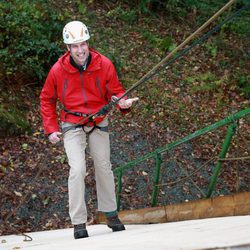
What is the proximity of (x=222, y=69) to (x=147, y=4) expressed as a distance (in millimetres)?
2989

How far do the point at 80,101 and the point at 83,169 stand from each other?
0.62 m

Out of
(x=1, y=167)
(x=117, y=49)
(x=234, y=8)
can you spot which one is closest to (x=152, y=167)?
(x=1, y=167)

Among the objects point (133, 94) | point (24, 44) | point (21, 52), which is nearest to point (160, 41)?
point (133, 94)

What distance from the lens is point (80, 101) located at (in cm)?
453

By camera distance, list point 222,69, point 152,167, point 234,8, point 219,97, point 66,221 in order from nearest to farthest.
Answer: point 66,221, point 152,167, point 219,97, point 222,69, point 234,8

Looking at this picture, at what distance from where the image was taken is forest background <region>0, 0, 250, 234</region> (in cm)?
873

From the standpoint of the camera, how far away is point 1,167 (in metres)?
8.70

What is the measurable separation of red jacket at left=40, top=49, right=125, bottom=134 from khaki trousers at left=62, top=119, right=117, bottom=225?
0.52ft

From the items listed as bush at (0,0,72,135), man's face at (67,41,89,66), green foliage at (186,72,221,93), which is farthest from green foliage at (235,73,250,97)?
man's face at (67,41,89,66)

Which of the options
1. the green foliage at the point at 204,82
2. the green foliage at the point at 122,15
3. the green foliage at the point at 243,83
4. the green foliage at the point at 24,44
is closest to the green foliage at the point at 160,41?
the green foliage at the point at 122,15

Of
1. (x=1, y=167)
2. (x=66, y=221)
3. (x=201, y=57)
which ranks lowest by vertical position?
(x=66, y=221)

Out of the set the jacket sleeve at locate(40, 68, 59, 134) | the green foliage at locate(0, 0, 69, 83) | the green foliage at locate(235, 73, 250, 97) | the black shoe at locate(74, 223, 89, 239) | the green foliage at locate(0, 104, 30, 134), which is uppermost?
the green foliage at locate(0, 0, 69, 83)

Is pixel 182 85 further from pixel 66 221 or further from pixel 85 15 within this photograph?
pixel 66 221

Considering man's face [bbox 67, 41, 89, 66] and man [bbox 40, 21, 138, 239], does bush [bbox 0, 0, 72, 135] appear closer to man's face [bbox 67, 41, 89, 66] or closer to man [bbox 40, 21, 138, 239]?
man [bbox 40, 21, 138, 239]
